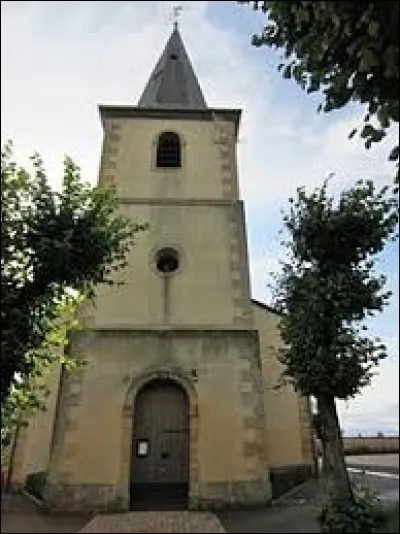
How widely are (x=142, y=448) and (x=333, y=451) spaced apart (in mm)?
5199

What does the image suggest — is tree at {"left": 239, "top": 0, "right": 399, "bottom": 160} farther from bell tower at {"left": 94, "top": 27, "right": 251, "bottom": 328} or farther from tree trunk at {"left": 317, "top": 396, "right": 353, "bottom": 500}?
bell tower at {"left": 94, "top": 27, "right": 251, "bottom": 328}

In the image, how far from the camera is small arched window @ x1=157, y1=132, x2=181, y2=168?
1883 centimetres

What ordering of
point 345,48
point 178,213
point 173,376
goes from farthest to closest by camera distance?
point 178,213 → point 173,376 → point 345,48

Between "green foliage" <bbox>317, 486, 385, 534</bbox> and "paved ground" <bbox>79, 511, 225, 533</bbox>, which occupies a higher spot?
"green foliage" <bbox>317, 486, 385, 534</bbox>

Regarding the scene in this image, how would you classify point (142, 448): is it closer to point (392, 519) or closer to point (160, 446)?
point (160, 446)

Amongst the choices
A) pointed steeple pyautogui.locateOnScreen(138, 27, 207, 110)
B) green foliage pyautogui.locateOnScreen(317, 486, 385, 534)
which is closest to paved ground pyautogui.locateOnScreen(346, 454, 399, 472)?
green foliage pyautogui.locateOnScreen(317, 486, 385, 534)

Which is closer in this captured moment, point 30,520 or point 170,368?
point 30,520

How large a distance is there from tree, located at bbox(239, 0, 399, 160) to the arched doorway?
9299mm

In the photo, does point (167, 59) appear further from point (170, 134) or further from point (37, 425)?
point (37, 425)

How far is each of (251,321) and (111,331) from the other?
3.56 m

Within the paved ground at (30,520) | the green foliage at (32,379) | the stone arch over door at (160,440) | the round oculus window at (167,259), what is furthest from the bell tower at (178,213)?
the paved ground at (30,520)

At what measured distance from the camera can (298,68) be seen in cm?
731

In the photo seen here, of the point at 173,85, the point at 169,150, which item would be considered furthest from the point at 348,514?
the point at 173,85

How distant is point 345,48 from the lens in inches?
267
